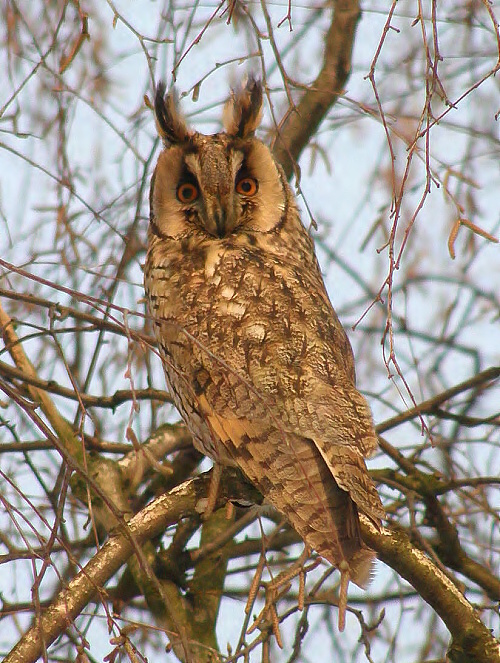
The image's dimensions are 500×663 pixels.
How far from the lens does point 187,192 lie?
2.92m

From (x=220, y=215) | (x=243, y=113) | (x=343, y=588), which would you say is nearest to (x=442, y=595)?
(x=343, y=588)

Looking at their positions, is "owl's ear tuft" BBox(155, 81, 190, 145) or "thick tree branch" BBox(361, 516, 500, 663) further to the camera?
"owl's ear tuft" BBox(155, 81, 190, 145)

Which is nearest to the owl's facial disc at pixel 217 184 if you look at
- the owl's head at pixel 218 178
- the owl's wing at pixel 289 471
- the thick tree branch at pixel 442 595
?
the owl's head at pixel 218 178

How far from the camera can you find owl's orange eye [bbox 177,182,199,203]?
114 inches

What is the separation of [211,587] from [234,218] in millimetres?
1246

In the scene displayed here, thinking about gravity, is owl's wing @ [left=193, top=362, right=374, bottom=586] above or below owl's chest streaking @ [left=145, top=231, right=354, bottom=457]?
below

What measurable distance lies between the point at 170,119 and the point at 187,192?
282 mm

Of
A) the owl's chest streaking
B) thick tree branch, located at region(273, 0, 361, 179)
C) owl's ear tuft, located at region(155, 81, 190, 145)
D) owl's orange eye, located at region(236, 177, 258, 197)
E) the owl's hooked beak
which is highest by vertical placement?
thick tree branch, located at region(273, 0, 361, 179)

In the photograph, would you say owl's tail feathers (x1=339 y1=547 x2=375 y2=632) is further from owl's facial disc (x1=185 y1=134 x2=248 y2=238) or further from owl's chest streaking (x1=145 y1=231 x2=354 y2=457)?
owl's facial disc (x1=185 y1=134 x2=248 y2=238)

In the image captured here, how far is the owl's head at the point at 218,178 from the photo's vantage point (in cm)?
278

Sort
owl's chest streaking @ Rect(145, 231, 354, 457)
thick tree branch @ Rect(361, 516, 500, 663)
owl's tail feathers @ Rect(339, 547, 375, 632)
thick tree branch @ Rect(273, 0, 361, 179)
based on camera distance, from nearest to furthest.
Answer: owl's tail feathers @ Rect(339, 547, 375, 632)
thick tree branch @ Rect(361, 516, 500, 663)
owl's chest streaking @ Rect(145, 231, 354, 457)
thick tree branch @ Rect(273, 0, 361, 179)

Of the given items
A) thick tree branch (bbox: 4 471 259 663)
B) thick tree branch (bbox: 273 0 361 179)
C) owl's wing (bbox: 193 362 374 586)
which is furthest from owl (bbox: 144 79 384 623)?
thick tree branch (bbox: 273 0 361 179)

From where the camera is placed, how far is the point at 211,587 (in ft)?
10.1

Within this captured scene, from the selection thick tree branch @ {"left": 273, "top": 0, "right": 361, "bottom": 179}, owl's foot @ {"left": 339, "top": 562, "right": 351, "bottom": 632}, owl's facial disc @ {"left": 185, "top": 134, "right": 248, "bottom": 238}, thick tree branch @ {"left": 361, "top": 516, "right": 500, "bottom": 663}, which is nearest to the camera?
owl's foot @ {"left": 339, "top": 562, "right": 351, "bottom": 632}
